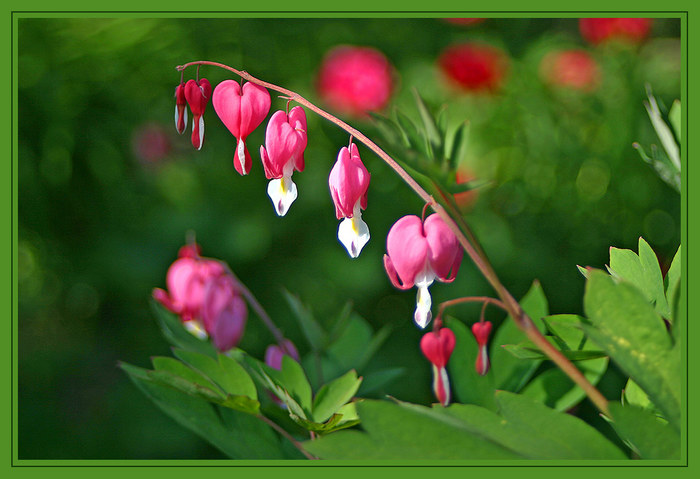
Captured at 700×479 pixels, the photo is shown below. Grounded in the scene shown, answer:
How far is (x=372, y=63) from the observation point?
209 centimetres

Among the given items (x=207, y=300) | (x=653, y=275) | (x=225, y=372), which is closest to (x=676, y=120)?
(x=653, y=275)

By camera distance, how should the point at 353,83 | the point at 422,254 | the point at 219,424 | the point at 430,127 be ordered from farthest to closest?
the point at 353,83 < the point at 430,127 < the point at 219,424 < the point at 422,254

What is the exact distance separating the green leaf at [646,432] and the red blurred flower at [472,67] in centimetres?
184

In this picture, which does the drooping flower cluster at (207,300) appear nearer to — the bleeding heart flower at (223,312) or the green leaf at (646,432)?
the bleeding heart flower at (223,312)

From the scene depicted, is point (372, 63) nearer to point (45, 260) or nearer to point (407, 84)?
point (407, 84)

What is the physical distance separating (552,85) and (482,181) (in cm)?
153

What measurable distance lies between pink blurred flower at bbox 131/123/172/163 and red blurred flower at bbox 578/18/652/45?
149cm

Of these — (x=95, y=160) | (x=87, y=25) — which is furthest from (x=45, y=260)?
(x=87, y=25)

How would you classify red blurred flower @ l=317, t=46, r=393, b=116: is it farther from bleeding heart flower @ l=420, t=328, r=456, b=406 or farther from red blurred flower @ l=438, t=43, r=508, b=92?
bleeding heart flower @ l=420, t=328, r=456, b=406

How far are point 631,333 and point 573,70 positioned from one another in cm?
181

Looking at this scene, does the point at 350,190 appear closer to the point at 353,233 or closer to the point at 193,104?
the point at 353,233

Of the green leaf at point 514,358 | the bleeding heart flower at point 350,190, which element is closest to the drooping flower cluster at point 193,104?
the bleeding heart flower at point 350,190

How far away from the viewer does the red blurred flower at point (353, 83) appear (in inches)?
81.0

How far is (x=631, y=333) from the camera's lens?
42 centimetres
